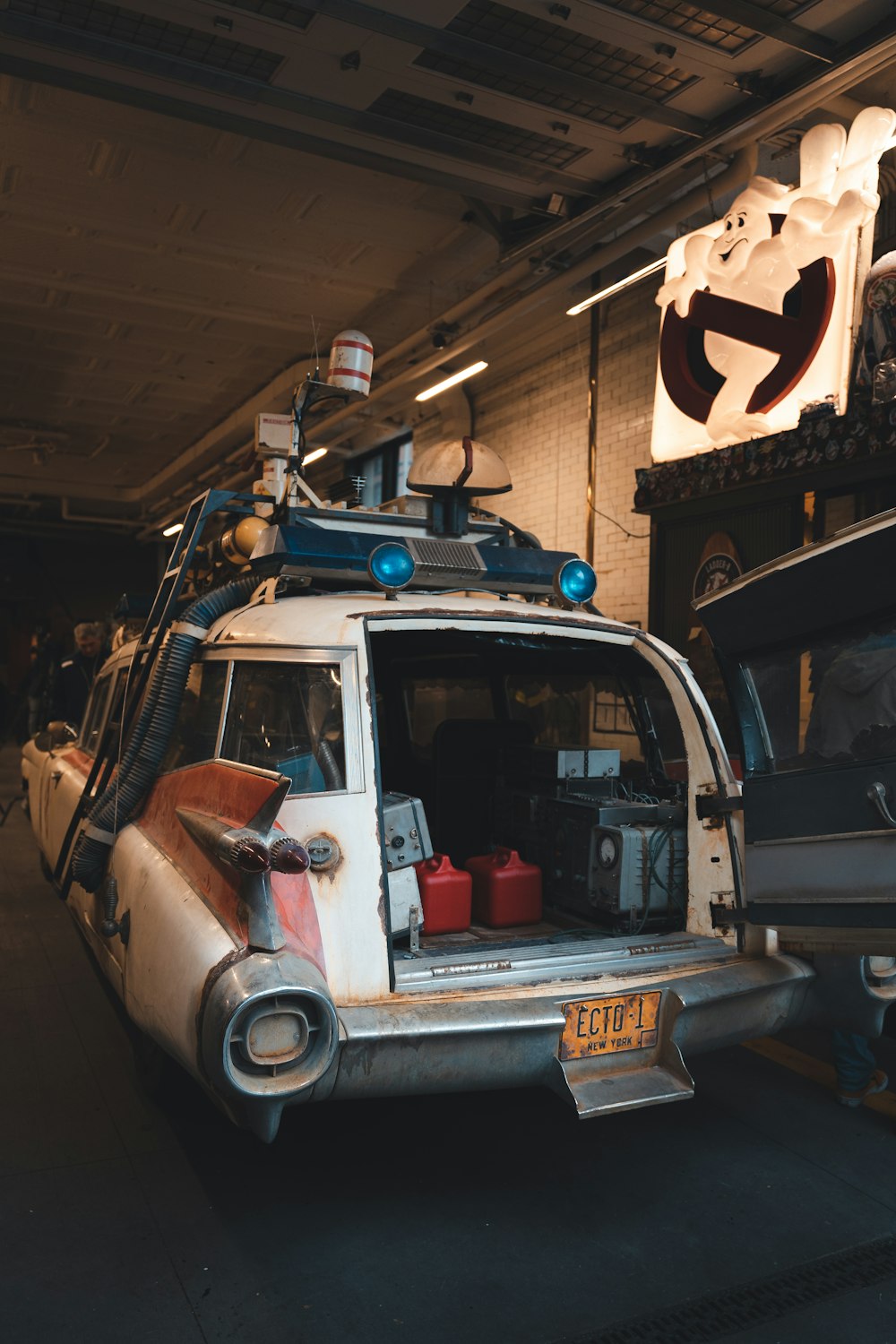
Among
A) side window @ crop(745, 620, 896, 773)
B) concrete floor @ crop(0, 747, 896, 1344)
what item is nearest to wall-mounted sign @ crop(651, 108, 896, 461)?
side window @ crop(745, 620, 896, 773)

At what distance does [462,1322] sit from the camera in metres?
2.63

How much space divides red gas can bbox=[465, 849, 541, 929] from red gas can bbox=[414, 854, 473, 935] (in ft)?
0.75

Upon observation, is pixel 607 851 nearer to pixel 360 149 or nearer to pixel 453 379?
pixel 360 149

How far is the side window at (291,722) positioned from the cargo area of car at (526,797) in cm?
37

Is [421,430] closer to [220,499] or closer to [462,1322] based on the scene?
[220,499]

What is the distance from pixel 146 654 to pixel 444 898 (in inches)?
77.1

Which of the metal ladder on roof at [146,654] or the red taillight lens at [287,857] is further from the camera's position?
the metal ladder on roof at [146,654]

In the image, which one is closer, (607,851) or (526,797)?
(607,851)

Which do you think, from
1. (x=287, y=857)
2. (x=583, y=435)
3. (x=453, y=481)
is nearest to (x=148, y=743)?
(x=287, y=857)

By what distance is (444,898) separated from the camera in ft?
12.8

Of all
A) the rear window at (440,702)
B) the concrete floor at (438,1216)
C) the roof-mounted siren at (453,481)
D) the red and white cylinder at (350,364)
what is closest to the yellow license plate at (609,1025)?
the concrete floor at (438,1216)

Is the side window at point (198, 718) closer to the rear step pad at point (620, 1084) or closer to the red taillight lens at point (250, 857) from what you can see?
the red taillight lens at point (250, 857)

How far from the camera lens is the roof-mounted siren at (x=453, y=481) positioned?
5.05m

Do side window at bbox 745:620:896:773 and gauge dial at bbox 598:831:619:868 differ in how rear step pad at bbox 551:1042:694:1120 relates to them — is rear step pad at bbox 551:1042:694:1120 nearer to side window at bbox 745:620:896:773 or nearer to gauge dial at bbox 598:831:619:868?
gauge dial at bbox 598:831:619:868
